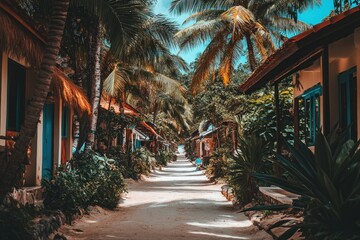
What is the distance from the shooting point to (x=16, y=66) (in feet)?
35.9

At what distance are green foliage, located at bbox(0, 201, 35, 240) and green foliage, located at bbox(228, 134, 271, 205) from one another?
22.5 ft

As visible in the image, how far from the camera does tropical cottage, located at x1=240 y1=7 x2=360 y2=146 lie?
6.33m

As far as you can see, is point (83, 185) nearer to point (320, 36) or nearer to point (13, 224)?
point (13, 224)

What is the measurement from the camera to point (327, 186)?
15.4ft

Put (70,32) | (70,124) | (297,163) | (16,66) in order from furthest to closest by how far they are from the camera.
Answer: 1. (70,124)
2. (70,32)
3. (16,66)
4. (297,163)

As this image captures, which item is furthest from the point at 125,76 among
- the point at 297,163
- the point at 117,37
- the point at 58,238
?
the point at 297,163

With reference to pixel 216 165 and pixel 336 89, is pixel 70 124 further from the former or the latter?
pixel 216 165

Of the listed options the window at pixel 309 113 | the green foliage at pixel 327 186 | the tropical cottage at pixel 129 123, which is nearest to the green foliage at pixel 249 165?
the window at pixel 309 113

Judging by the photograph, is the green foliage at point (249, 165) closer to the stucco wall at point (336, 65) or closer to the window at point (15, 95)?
the stucco wall at point (336, 65)

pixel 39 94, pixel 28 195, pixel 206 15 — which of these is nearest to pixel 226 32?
pixel 206 15

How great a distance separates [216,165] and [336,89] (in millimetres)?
14571

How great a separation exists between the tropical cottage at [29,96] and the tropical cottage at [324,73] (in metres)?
4.15

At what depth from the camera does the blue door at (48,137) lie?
1270 centimetres

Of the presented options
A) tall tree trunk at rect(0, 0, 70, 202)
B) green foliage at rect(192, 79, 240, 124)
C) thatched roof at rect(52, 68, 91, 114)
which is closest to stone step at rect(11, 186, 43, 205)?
tall tree trunk at rect(0, 0, 70, 202)
